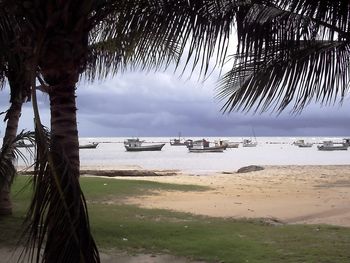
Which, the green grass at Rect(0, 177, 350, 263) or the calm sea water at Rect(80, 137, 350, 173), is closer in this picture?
the green grass at Rect(0, 177, 350, 263)

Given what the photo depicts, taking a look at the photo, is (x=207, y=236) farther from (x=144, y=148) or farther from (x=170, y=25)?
(x=144, y=148)

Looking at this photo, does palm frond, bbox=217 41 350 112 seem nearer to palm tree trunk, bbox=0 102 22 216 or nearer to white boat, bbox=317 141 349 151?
palm tree trunk, bbox=0 102 22 216

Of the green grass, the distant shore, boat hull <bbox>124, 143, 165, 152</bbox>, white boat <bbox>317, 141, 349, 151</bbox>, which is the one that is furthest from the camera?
white boat <bbox>317, 141, 349, 151</bbox>

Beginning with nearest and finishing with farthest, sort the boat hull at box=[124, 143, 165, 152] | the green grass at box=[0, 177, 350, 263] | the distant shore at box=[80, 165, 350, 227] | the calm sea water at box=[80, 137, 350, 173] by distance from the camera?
the green grass at box=[0, 177, 350, 263] < the distant shore at box=[80, 165, 350, 227] < the calm sea water at box=[80, 137, 350, 173] < the boat hull at box=[124, 143, 165, 152]

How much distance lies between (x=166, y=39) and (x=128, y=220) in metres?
7.86

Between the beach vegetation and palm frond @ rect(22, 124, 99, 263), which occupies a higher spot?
the beach vegetation

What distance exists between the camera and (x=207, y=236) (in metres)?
10.2

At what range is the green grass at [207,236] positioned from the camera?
27.8 ft

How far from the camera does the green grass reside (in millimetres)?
8461

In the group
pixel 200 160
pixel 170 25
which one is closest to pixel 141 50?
pixel 170 25

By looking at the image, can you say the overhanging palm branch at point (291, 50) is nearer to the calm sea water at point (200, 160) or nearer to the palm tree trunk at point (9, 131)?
the palm tree trunk at point (9, 131)

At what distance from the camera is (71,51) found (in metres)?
4.62

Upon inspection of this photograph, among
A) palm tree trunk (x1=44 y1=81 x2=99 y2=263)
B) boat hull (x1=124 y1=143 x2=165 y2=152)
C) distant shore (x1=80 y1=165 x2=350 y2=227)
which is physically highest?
boat hull (x1=124 y1=143 x2=165 y2=152)

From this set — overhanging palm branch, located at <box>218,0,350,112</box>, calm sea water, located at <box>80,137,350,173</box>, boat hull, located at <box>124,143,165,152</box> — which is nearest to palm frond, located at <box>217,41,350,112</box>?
overhanging palm branch, located at <box>218,0,350,112</box>
